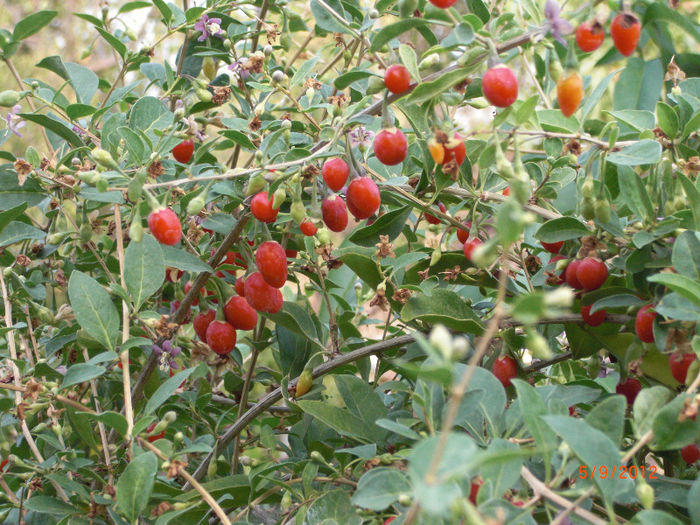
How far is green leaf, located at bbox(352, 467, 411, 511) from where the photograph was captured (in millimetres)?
553

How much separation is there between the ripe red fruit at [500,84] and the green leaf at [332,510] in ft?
1.37

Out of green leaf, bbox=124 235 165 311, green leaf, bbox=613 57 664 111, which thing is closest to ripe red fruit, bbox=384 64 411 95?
green leaf, bbox=124 235 165 311

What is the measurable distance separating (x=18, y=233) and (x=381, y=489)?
2.46 ft

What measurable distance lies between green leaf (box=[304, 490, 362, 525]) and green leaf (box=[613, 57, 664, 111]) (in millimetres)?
784

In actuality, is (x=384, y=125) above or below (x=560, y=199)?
above

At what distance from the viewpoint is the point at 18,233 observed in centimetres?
106

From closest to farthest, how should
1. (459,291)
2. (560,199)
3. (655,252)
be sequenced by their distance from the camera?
(655,252) → (560,199) → (459,291)

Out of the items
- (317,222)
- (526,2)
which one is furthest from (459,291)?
(526,2)

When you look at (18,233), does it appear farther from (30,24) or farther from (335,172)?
(335,172)

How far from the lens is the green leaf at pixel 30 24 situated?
107cm

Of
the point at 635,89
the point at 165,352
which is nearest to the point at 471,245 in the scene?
the point at 165,352

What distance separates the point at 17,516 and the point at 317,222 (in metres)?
0.60

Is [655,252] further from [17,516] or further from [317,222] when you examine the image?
[17,516]

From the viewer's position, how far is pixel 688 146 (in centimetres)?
88
